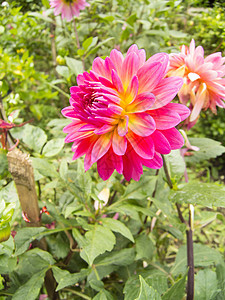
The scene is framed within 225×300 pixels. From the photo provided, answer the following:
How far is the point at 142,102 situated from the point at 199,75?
0.21 meters

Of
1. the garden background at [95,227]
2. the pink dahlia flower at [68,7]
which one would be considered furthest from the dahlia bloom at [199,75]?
the pink dahlia flower at [68,7]

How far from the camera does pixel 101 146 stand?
47 centimetres

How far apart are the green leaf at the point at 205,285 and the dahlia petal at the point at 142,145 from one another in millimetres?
470

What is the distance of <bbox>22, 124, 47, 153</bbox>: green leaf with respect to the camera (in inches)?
34.5

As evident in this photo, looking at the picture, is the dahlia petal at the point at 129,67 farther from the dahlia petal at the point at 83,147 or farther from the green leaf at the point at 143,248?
the green leaf at the point at 143,248

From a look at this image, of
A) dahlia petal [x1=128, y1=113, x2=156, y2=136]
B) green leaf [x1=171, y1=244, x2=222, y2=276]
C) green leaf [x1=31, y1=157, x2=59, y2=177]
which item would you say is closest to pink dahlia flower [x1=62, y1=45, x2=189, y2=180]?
dahlia petal [x1=128, y1=113, x2=156, y2=136]

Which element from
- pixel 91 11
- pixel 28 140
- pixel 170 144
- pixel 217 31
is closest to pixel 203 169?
pixel 217 31

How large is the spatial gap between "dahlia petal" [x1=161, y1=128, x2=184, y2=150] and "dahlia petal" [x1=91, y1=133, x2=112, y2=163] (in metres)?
0.10

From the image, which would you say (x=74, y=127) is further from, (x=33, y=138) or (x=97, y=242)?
(x=33, y=138)

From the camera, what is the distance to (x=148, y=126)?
0.44 meters

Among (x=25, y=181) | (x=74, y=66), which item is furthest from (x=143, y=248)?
(x=74, y=66)

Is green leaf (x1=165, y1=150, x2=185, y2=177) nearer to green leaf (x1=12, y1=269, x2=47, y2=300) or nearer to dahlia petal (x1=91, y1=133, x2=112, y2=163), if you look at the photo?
dahlia petal (x1=91, y1=133, x2=112, y2=163)

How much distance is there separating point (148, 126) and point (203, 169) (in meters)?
1.73

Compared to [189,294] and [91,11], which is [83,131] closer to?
[189,294]
